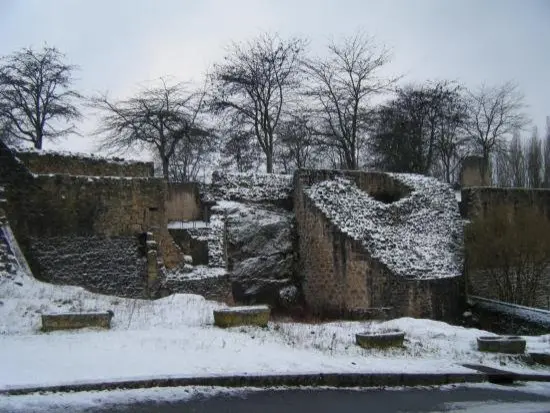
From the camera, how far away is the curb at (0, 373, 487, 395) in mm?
6393

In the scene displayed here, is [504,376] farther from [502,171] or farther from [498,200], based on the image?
[502,171]

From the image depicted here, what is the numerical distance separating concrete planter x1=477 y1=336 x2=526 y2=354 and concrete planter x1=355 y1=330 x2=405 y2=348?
4.63ft

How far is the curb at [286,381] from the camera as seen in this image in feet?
21.0

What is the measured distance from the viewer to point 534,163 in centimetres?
4247

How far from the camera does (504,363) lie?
918cm

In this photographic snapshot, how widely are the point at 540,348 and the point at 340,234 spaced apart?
823cm

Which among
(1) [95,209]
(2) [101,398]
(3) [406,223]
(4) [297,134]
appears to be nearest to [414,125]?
(4) [297,134]

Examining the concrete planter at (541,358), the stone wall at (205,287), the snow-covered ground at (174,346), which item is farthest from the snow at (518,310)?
the stone wall at (205,287)

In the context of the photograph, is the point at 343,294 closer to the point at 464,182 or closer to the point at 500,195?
the point at 500,195

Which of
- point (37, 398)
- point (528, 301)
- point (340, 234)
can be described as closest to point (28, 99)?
point (340, 234)

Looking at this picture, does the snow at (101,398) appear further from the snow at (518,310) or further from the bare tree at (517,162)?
the bare tree at (517,162)

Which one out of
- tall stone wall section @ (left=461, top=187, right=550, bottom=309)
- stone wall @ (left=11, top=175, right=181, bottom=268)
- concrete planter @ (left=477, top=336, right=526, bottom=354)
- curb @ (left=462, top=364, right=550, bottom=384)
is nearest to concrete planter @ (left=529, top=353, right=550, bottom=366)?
concrete planter @ (left=477, top=336, right=526, bottom=354)

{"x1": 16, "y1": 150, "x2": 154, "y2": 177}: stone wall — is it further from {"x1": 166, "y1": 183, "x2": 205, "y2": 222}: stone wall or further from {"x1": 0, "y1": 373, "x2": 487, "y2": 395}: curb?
{"x1": 0, "y1": 373, "x2": 487, "y2": 395}: curb

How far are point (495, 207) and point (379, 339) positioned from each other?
555 inches
